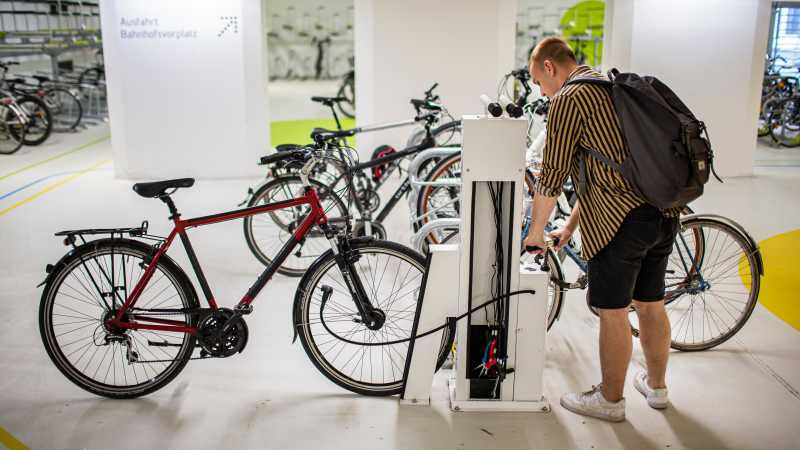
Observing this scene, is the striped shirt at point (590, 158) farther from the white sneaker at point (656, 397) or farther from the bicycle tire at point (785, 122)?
the bicycle tire at point (785, 122)

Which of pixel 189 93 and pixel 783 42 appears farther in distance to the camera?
pixel 783 42

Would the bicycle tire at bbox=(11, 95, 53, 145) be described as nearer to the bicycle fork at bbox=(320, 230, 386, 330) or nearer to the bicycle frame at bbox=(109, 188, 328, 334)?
the bicycle frame at bbox=(109, 188, 328, 334)

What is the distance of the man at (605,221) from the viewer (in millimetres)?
2740

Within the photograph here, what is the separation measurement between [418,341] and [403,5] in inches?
204

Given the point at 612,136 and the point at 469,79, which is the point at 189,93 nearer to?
the point at 469,79

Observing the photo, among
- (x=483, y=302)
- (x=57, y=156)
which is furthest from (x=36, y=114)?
(x=483, y=302)

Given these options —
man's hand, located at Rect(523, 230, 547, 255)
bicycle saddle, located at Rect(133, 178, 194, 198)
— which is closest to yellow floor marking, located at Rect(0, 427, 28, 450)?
bicycle saddle, located at Rect(133, 178, 194, 198)

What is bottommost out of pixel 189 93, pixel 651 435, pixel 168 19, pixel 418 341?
pixel 651 435

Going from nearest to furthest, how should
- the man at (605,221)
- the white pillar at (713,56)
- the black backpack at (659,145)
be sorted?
the black backpack at (659,145), the man at (605,221), the white pillar at (713,56)

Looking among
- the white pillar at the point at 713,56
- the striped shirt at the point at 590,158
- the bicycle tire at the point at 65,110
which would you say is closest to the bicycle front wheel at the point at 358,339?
the striped shirt at the point at 590,158

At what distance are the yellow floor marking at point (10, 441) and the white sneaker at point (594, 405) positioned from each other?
2.10 meters

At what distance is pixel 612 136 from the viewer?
2.72m

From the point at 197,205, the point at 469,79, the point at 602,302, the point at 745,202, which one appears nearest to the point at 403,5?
the point at 469,79

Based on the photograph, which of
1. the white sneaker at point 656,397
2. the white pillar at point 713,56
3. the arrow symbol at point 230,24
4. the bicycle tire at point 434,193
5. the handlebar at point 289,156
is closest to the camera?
the white sneaker at point 656,397
